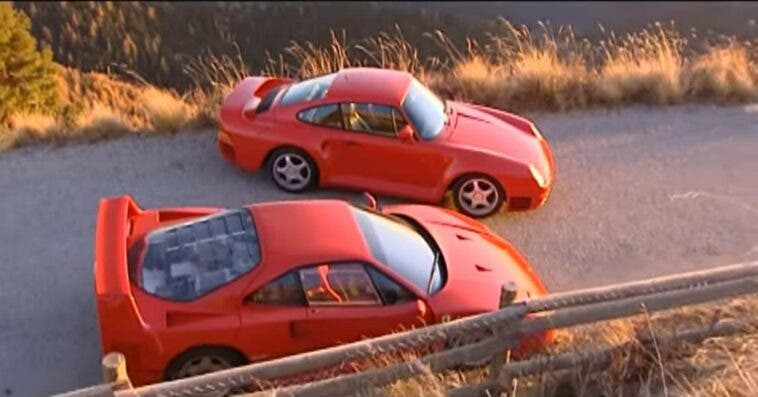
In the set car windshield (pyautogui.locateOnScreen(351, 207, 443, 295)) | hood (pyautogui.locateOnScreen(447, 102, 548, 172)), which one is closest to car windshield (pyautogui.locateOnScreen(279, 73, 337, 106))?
hood (pyautogui.locateOnScreen(447, 102, 548, 172))

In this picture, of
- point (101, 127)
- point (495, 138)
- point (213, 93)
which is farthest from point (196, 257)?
point (213, 93)

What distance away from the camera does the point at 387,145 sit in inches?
444

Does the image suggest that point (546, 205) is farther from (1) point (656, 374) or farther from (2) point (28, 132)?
(2) point (28, 132)

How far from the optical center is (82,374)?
8961 millimetres

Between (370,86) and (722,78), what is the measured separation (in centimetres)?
524

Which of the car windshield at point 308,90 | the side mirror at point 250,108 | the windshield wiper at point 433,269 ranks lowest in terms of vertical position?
the windshield wiper at point 433,269

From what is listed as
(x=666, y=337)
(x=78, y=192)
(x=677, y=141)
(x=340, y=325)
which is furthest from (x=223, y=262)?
(x=677, y=141)

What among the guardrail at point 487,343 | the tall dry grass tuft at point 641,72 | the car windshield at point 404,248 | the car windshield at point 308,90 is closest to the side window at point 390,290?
the car windshield at point 404,248

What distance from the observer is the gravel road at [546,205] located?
9.59m

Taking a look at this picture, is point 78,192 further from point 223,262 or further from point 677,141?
point 677,141

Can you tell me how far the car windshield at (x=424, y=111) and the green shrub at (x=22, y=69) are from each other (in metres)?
6.83

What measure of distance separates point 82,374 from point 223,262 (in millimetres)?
1548

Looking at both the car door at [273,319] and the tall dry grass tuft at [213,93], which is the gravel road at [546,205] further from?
the car door at [273,319]

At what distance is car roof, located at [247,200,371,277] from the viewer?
8266 millimetres
